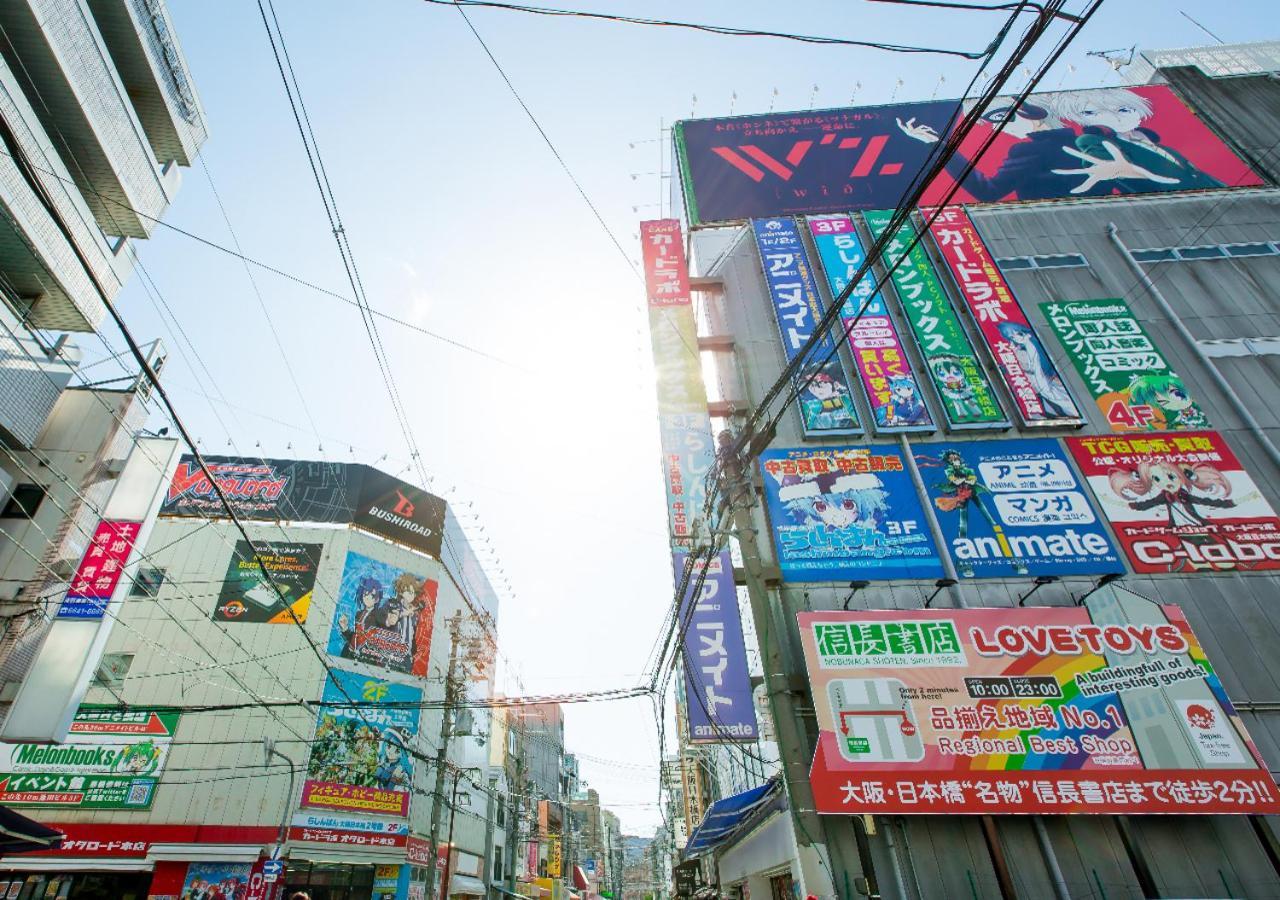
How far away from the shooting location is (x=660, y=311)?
17.4m

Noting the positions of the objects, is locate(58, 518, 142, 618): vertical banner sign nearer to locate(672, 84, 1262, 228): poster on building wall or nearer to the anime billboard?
the anime billboard

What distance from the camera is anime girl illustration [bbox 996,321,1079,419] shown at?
580 inches

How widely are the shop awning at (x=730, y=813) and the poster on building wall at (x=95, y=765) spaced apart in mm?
17751

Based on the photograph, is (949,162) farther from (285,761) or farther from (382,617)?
(285,761)

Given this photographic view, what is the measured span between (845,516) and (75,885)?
24.6 metres

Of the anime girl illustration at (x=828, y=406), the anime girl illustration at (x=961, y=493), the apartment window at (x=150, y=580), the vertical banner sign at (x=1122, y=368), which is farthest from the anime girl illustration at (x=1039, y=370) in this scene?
the apartment window at (x=150, y=580)

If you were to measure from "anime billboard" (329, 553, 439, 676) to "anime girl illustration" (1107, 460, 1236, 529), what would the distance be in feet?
82.7

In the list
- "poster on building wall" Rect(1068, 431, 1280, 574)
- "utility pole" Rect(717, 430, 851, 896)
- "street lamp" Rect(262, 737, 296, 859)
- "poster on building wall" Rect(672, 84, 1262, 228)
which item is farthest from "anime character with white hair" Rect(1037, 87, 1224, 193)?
"street lamp" Rect(262, 737, 296, 859)

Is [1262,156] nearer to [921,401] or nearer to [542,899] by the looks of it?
[921,401]

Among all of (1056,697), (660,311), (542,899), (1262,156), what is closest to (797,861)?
Result: (1056,697)

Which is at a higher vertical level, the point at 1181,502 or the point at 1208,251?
the point at 1208,251

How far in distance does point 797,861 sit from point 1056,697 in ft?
17.4

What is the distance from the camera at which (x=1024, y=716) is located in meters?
10.2

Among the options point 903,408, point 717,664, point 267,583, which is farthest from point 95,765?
point 903,408
